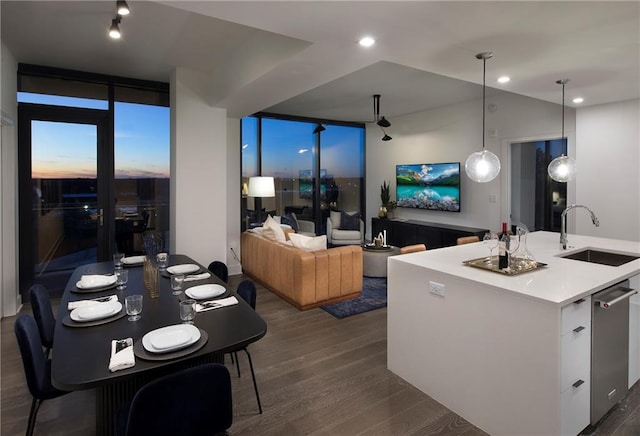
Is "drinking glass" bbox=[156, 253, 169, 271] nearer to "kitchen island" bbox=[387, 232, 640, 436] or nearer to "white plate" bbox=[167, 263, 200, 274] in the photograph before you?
"white plate" bbox=[167, 263, 200, 274]

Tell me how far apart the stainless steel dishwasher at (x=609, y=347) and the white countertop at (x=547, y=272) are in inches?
3.5

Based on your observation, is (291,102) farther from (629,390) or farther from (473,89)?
(629,390)

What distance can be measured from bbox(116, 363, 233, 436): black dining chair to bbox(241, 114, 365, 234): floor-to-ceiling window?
5.44 metres

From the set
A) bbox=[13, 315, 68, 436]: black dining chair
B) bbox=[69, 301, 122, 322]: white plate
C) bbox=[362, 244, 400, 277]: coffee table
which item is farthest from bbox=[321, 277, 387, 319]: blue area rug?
bbox=[13, 315, 68, 436]: black dining chair

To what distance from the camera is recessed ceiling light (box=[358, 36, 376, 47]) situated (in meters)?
2.51

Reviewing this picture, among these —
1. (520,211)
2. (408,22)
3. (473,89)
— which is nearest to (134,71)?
(408,22)

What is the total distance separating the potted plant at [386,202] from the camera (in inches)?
304

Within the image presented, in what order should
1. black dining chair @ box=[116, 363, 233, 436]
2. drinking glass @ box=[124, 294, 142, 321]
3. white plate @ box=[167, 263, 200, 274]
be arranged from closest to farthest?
black dining chair @ box=[116, 363, 233, 436]
drinking glass @ box=[124, 294, 142, 321]
white plate @ box=[167, 263, 200, 274]

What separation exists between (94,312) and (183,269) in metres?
0.97

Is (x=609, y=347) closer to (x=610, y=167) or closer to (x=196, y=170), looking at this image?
(x=610, y=167)

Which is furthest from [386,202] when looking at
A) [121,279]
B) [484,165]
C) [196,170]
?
[121,279]

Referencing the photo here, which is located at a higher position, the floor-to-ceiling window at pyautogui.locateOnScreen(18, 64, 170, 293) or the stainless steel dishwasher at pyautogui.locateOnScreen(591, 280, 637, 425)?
the floor-to-ceiling window at pyautogui.locateOnScreen(18, 64, 170, 293)

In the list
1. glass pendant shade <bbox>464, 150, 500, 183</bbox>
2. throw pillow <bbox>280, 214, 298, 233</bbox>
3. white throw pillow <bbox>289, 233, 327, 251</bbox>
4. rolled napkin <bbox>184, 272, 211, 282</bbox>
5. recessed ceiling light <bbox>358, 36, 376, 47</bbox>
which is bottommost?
rolled napkin <bbox>184, 272, 211, 282</bbox>

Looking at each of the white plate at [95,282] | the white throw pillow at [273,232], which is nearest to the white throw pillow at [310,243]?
the white throw pillow at [273,232]
